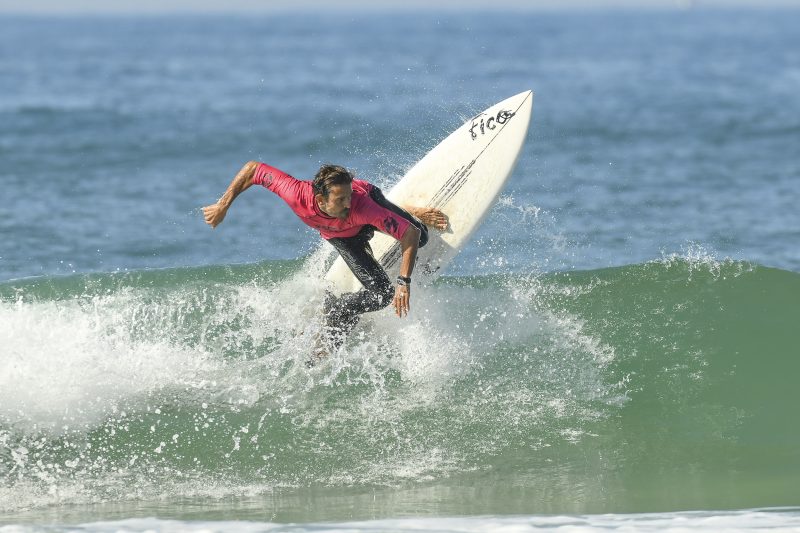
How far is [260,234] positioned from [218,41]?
171ft

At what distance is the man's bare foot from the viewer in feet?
27.4

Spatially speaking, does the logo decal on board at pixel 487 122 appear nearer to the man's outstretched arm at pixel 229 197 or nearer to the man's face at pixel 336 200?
the man's face at pixel 336 200

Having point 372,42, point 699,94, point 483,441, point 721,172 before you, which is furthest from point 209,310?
point 372,42

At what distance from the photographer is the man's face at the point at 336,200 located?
22.0 feet

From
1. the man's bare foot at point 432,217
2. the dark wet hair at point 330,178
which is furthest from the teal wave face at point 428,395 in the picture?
the dark wet hair at point 330,178

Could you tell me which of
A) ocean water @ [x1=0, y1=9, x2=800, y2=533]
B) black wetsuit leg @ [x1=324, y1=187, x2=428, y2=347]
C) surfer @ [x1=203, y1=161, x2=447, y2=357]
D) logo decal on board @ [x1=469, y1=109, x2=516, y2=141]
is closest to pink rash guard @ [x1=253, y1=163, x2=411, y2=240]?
surfer @ [x1=203, y1=161, x2=447, y2=357]

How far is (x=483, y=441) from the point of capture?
7004 millimetres

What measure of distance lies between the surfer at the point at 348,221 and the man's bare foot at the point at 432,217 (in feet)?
1.47

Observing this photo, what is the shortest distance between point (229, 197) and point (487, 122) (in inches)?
106

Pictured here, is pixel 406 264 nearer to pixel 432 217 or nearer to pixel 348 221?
pixel 348 221

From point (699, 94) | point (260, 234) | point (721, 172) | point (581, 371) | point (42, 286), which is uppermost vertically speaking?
point (699, 94)

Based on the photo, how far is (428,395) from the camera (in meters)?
7.62

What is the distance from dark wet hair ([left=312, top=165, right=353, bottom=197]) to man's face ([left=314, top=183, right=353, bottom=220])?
3 cm

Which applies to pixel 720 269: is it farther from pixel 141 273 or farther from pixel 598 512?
pixel 141 273
